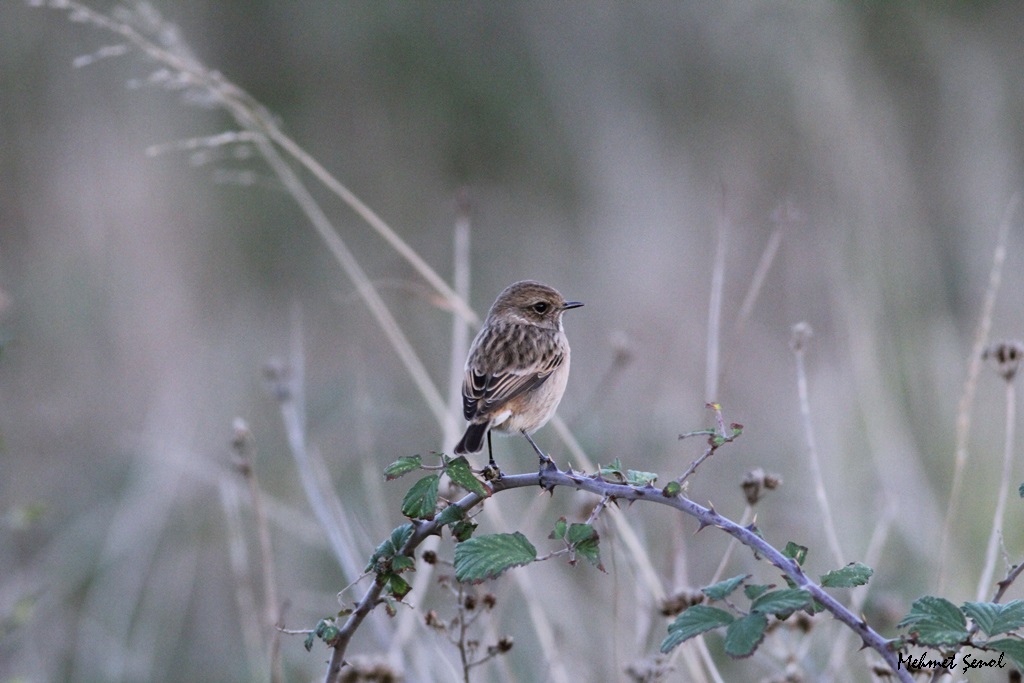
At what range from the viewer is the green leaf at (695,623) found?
2.09m

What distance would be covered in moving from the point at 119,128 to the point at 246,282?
137cm

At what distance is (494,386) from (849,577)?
1731 millimetres

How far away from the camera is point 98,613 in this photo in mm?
5520

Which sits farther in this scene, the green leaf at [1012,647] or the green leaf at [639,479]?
the green leaf at [639,479]

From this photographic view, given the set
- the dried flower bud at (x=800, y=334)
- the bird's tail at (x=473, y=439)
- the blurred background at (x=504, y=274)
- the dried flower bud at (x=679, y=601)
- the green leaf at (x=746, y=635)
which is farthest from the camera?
the blurred background at (x=504, y=274)

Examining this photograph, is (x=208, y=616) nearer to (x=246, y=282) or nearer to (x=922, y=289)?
(x=246, y=282)

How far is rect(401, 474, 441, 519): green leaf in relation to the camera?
7.36 ft

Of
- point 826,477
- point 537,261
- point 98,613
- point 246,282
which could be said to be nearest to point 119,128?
point 246,282

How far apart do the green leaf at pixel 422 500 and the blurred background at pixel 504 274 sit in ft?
7.17

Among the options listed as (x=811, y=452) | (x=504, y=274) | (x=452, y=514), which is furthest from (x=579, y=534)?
(x=504, y=274)

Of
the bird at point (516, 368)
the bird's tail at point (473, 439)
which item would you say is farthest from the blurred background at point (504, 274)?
the bird's tail at point (473, 439)

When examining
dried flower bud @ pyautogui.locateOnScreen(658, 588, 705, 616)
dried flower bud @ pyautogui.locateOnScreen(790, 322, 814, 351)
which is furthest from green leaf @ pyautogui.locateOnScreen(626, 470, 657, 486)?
dried flower bud @ pyautogui.locateOnScreen(790, 322, 814, 351)

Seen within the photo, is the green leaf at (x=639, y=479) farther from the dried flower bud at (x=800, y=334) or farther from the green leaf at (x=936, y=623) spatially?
the dried flower bud at (x=800, y=334)

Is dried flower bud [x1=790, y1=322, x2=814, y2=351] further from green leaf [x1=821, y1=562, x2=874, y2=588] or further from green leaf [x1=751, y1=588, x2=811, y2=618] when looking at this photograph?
green leaf [x1=751, y1=588, x2=811, y2=618]
